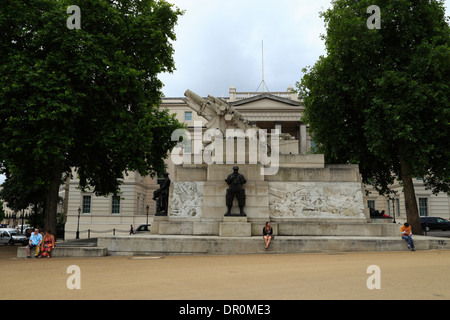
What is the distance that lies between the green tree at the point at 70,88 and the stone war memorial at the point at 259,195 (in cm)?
560

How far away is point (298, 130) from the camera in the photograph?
186 ft

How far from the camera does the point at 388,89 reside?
67.8 feet

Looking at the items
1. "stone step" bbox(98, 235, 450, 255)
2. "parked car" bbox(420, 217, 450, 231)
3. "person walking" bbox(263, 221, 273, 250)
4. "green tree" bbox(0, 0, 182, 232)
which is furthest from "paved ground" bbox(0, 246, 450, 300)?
"parked car" bbox(420, 217, 450, 231)

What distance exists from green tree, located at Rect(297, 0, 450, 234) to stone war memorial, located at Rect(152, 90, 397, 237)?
24.6 feet

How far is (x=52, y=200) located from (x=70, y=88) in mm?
6675

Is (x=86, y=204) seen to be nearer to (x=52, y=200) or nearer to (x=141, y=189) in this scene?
(x=141, y=189)

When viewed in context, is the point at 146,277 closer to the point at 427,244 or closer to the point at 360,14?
the point at 427,244

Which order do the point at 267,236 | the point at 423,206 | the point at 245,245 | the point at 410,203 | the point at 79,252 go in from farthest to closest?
the point at 423,206 → the point at 410,203 → the point at 79,252 → the point at 245,245 → the point at 267,236

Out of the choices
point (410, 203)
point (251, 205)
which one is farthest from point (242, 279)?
point (410, 203)

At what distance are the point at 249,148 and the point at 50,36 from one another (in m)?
11.4

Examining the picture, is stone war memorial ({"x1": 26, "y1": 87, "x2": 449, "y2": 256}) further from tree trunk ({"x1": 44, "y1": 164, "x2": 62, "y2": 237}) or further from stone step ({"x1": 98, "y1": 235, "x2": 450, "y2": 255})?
tree trunk ({"x1": 44, "y1": 164, "x2": 62, "y2": 237})

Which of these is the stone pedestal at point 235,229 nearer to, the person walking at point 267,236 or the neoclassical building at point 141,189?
the person walking at point 267,236
